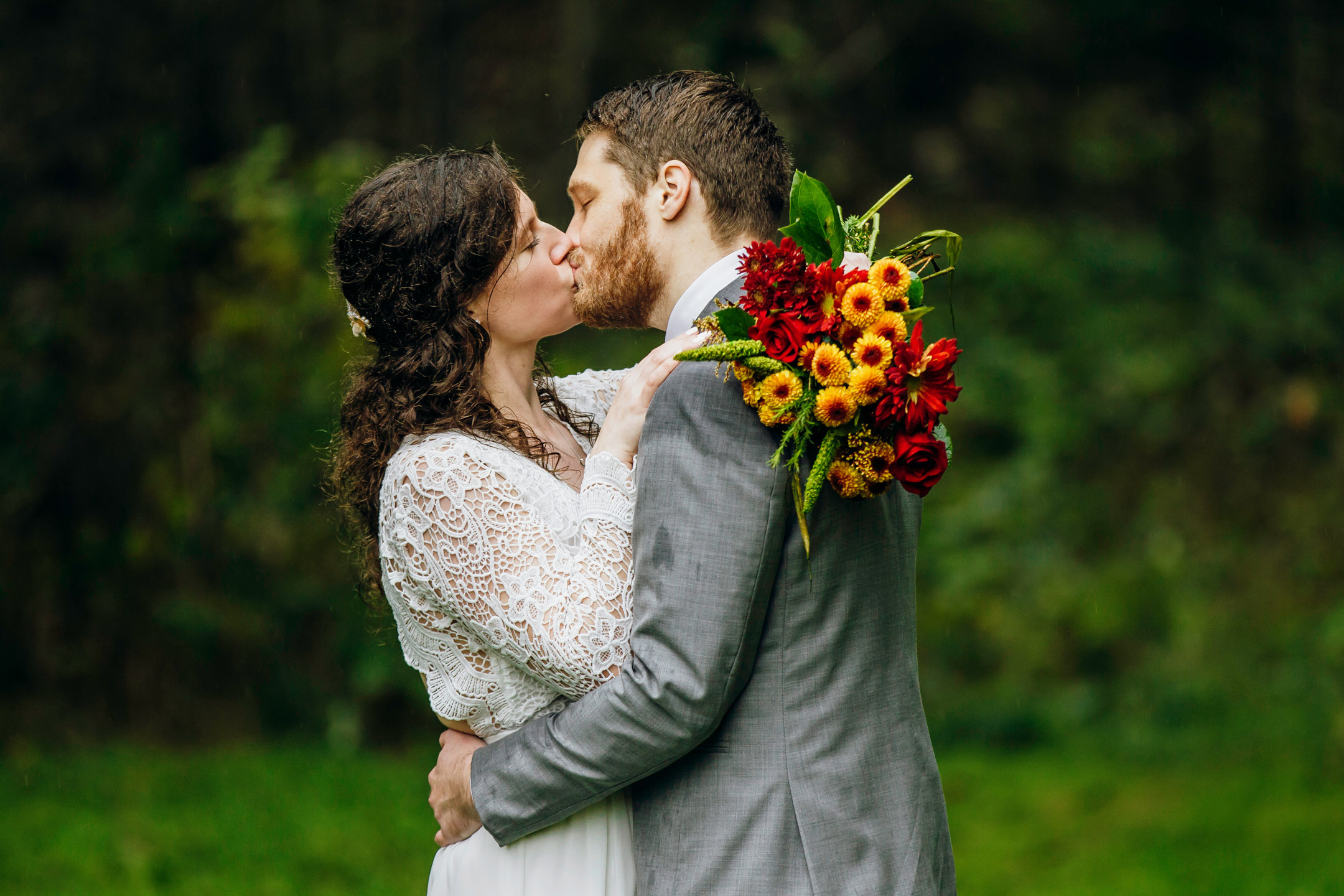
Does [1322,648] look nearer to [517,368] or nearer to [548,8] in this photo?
[517,368]

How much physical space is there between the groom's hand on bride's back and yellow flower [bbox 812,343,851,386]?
1.00 metres

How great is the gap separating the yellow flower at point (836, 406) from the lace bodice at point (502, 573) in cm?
46

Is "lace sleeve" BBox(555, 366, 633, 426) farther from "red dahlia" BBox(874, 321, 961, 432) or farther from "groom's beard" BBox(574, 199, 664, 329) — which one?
"red dahlia" BBox(874, 321, 961, 432)

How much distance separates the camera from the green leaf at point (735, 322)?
1.96m

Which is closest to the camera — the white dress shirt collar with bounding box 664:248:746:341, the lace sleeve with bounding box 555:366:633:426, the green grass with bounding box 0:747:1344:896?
the white dress shirt collar with bounding box 664:248:746:341

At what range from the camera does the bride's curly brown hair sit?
8.24ft

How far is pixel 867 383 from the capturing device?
1828mm

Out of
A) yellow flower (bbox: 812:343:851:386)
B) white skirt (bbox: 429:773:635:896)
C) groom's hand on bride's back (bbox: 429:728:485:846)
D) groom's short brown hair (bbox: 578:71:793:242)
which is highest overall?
groom's short brown hair (bbox: 578:71:793:242)

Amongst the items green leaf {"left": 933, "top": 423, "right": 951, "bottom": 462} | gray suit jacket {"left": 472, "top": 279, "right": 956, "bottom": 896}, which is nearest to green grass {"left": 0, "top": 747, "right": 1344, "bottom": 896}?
gray suit jacket {"left": 472, "top": 279, "right": 956, "bottom": 896}

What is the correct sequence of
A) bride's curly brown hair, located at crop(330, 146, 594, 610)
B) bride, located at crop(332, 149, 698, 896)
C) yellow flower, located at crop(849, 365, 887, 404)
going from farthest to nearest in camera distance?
bride's curly brown hair, located at crop(330, 146, 594, 610) < bride, located at crop(332, 149, 698, 896) < yellow flower, located at crop(849, 365, 887, 404)

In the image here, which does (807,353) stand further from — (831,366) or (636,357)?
(636,357)

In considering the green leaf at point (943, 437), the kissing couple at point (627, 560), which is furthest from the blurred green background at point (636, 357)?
the green leaf at point (943, 437)

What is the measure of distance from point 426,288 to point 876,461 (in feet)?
3.59

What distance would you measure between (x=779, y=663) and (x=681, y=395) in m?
0.46
